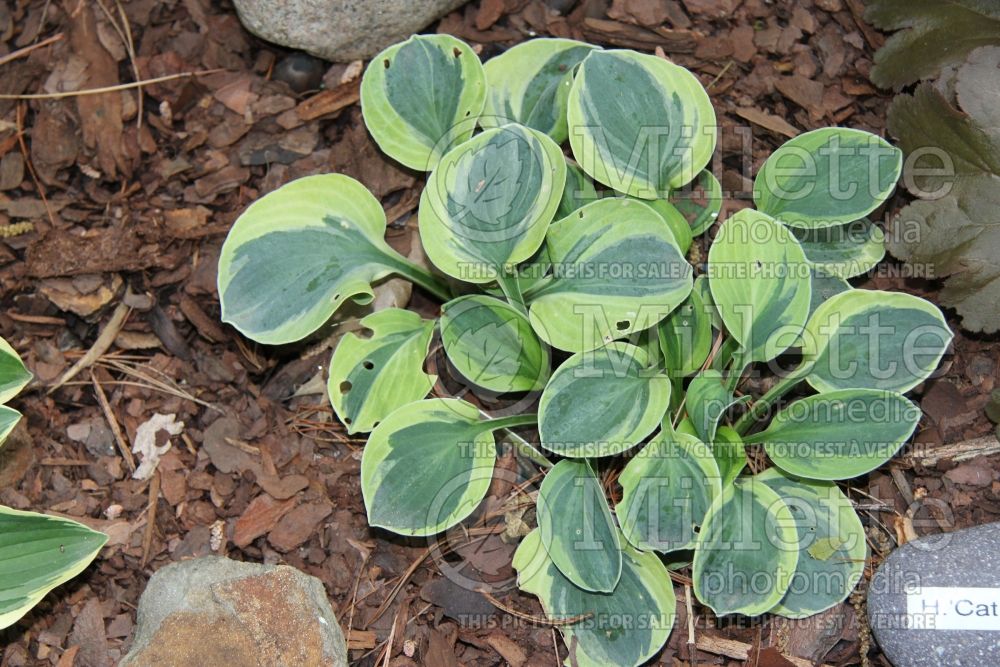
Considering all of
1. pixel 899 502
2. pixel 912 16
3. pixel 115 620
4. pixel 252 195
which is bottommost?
pixel 115 620

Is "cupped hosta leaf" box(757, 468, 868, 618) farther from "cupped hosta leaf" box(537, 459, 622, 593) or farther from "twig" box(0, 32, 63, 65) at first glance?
"twig" box(0, 32, 63, 65)

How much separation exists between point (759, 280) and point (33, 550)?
154cm

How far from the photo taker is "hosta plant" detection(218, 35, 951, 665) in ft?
6.20

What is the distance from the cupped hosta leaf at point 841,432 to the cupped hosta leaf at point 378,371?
0.76 m

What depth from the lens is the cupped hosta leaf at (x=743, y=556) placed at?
5.99ft

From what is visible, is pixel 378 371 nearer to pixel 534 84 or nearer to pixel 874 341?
pixel 534 84

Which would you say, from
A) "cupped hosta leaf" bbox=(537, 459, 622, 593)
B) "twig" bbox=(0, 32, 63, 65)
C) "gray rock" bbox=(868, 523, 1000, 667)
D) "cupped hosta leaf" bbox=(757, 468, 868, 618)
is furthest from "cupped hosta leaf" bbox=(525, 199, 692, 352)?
"twig" bbox=(0, 32, 63, 65)

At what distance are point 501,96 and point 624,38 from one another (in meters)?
0.42

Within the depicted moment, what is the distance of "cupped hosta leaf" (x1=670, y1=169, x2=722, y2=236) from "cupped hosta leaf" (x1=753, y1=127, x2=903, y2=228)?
11 centimetres

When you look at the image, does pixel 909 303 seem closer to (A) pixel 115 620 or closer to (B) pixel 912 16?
(B) pixel 912 16

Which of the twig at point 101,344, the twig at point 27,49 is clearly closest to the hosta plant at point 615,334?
the twig at point 101,344

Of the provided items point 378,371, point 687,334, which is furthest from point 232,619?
point 687,334

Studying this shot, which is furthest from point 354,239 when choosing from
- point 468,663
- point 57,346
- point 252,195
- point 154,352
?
point 468,663

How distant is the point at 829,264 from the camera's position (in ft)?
6.97
